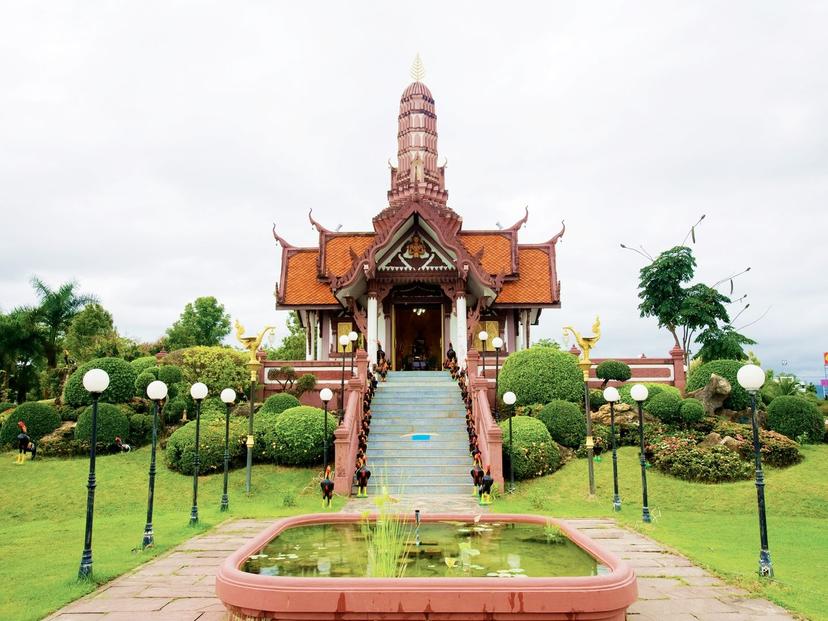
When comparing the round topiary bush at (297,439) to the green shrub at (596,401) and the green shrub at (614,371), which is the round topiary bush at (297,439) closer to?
the green shrub at (596,401)

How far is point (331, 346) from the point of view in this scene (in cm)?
2464

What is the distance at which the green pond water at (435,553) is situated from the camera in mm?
6223

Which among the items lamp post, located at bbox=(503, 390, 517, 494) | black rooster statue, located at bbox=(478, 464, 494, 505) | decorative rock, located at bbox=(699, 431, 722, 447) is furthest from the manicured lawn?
decorative rock, located at bbox=(699, 431, 722, 447)

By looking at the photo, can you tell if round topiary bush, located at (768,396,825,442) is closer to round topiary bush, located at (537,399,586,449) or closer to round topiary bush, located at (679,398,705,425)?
round topiary bush, located at (679,398,705,425)

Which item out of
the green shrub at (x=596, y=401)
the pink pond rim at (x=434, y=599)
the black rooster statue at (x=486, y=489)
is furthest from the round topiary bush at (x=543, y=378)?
the pink pond rim at (x=434, y=599)

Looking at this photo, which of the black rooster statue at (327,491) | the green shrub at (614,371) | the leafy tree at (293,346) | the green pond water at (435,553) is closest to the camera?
the green pond water at (435,553)

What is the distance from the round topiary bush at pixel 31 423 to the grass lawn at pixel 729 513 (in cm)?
1442

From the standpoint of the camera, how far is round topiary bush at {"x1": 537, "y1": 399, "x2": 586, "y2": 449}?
16391 mm

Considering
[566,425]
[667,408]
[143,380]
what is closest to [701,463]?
[667,408]

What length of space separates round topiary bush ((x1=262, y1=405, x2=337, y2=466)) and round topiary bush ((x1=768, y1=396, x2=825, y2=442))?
12.9 m

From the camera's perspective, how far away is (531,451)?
15.0 meters

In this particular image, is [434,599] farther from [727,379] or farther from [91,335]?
[91,335]

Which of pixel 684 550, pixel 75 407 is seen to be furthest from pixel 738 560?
pixel 75 407

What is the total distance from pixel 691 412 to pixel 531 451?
18.4 feet
